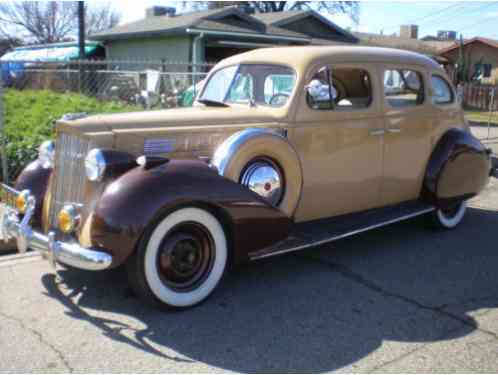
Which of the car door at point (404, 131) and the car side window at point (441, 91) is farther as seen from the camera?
the car side window at point (441, 91)

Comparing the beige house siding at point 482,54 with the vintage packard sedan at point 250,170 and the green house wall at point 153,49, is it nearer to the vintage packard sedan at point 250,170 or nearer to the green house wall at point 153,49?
the green house wall at point 153,49

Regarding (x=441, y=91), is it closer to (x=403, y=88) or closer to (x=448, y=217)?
(x=403, y=88)

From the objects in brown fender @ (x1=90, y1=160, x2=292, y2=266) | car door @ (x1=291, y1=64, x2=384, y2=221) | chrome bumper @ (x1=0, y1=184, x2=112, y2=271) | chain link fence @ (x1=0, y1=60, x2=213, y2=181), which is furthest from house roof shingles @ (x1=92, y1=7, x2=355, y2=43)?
brown fender @ (x1=90, y1=160, x2=292, y2=266)

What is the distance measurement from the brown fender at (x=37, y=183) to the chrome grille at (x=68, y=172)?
216 mm

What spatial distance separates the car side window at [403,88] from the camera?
5.31 meters

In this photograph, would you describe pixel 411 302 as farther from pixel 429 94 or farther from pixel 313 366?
pixel 429 94

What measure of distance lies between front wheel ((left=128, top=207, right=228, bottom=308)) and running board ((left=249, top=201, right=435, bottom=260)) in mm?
336

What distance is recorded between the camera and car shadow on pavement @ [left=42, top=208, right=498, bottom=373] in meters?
3.32

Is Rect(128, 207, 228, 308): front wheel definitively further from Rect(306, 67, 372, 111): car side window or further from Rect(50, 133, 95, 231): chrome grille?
Rect(306, 67, 372, 111): car side window

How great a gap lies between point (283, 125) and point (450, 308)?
6.32ft

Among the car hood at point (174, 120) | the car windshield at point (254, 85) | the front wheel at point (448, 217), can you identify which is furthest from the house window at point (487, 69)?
the car hood at point (174, 120)

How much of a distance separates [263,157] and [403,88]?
7.03ft

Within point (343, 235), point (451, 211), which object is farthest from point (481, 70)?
point (343, 235)

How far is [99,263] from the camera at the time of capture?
336cm
